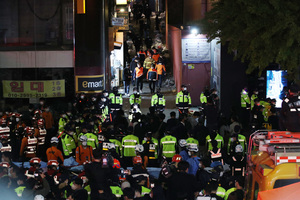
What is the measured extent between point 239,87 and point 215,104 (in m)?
2.89

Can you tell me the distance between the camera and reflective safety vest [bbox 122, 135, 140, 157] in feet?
51.4

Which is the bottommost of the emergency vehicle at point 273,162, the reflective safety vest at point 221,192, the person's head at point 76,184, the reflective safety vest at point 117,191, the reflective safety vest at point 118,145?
the reflective safety vest at point 117,191

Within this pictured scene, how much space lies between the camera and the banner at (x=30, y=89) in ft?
80.4

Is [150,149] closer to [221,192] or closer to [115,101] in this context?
[221,192]

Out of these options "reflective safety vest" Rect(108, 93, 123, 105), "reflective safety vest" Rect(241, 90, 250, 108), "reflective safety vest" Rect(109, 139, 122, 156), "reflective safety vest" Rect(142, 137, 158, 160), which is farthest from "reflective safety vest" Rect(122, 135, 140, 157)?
"reflective safety vest" Rect(241, 90, 250, 108)

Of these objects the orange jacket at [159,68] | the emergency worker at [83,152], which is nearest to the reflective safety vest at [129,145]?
the emergency worker at [83,152]

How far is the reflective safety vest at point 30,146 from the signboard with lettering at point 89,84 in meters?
8.07

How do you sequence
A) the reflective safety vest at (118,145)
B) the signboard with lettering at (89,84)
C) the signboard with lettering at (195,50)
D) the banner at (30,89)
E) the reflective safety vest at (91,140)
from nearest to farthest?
the reflective safety vest at (118,145) < the reflective safety vest at (91,140) < the banner at (30,89) < the signboard with lettering at (89,84) < the signboard with lettering at (195,50)

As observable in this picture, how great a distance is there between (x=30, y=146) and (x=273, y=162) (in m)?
9.64

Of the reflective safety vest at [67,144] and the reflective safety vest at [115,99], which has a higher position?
the reflective safety vest at [115,99]

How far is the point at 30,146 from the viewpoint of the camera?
17016 mm

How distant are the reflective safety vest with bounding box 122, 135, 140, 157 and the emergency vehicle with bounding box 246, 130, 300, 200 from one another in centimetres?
560

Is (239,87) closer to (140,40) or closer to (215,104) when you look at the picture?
(215,104)

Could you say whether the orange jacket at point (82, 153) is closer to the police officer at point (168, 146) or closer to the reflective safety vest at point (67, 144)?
the reflective safety vest at point (67, 144)
